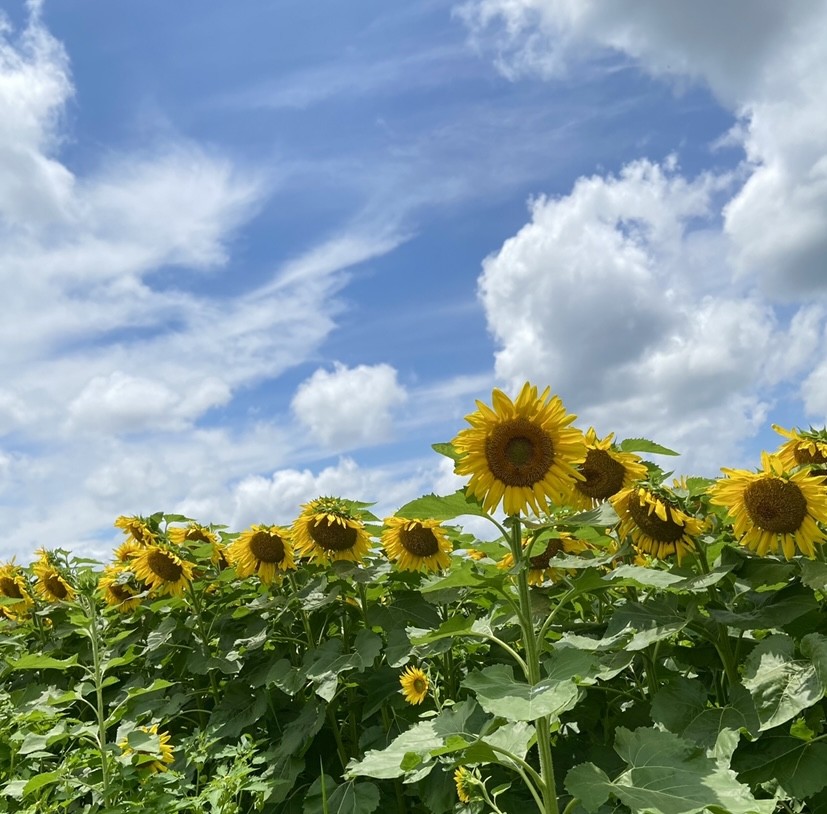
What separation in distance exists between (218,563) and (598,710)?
2859 millimetres

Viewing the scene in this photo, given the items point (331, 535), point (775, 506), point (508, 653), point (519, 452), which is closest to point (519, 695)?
point (519, 452)

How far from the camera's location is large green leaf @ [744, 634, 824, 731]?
2.29 metres

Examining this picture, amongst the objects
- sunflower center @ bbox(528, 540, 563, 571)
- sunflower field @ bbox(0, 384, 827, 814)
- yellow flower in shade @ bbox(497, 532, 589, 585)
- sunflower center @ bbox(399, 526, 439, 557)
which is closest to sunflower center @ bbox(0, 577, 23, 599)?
sunflower field @ bbox(0, 384, 827, 814)

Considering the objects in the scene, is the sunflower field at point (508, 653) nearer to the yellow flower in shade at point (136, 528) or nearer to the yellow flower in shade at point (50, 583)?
the yellow flower in shade at point (136, 528)

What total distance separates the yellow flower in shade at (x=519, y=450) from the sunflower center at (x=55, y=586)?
15.7 ft

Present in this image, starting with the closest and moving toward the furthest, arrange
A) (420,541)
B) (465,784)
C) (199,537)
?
(465,784)
(420,541)
(199,537)

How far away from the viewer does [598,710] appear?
327cm

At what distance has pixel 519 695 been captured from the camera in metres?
2.10

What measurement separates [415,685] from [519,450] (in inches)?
56.6

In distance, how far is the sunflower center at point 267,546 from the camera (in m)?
4.41

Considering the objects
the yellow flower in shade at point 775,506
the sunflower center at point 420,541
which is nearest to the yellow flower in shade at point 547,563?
the sunflower center at point 420,541

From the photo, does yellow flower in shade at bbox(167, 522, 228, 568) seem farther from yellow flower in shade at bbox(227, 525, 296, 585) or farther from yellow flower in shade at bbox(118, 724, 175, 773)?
yellow flower in shade at bbox(118, 724, 175, 773)

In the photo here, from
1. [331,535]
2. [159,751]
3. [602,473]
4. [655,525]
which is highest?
[331,535]

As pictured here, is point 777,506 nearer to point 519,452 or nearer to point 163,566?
point 519,452
